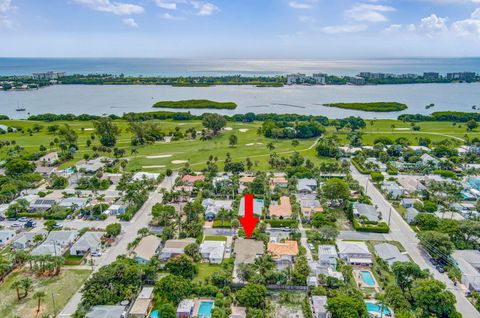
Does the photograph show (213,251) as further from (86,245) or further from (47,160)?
(47,160)

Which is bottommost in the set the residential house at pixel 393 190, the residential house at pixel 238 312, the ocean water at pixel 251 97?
the residential house at pixel 238 312

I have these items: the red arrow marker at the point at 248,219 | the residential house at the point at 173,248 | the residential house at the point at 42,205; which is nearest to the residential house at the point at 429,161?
the red arrow marker at the point at 248,219

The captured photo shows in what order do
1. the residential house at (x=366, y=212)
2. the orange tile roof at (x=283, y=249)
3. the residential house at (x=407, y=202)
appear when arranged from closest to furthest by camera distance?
the orange tile roof at (x=283, y=249), the residential house at (x=366, y=212), the residential house at (x=407, y=202)

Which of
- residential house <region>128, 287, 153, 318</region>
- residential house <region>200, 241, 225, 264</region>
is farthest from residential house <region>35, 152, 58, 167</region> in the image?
residential house <region>128, 287, 153, 318</region>

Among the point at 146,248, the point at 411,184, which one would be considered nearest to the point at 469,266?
the point at 411,184

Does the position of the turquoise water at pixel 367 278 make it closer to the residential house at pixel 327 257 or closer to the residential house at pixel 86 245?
the residential house at pixel 327 257
